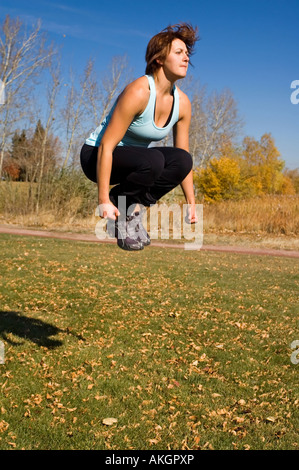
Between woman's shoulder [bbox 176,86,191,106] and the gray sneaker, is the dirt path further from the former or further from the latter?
woman's shoulder [bbox 176,86,191,106]

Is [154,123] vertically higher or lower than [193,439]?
higher

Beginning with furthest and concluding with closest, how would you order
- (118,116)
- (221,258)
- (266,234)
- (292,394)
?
(266,234), (221,258), (292,394), (118,116)

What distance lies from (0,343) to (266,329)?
151 inches

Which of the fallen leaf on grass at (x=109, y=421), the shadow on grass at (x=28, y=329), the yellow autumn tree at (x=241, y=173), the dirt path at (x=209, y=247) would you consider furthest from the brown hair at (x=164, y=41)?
the yellow autumn tree at (x=241, y=173)

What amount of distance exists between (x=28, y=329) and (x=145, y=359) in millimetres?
1832

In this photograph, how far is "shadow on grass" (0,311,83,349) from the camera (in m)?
6.05

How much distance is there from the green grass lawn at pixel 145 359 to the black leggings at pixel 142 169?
2092 millimetres

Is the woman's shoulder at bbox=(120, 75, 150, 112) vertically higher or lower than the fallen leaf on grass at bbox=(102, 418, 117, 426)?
higher

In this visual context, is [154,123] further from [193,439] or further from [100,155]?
[193,439]

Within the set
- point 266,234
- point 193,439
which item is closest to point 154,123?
point 193,439

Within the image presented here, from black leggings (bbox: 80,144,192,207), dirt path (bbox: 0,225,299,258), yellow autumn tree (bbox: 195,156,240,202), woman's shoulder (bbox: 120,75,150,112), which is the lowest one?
dirt path (bbox: 0,225,299,258)

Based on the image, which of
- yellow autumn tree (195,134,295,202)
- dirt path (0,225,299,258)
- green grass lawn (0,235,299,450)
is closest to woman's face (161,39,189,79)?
green grass lawn (0,235,299,450)

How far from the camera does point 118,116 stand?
2969 mm

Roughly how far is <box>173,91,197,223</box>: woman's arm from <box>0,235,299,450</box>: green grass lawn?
1.97m
